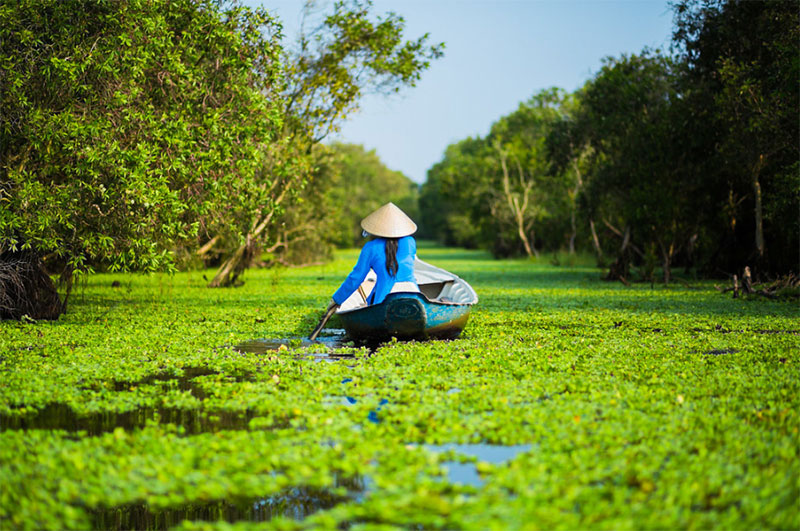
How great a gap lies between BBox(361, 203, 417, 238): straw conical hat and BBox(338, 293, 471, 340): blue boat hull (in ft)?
3.54

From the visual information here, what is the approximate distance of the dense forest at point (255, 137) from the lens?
34.7 ft

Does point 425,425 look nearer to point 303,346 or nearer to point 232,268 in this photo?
point 303,346

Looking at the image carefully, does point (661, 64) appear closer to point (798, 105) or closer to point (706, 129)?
point (706, 129)

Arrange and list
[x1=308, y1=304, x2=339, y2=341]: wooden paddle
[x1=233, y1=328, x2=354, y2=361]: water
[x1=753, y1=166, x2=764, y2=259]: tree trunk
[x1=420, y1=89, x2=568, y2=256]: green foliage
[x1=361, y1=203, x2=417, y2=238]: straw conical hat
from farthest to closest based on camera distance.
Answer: [x1=420, y1=89, x2=568, y2=256]: green foliage
[x1=753, y1=166, x2=764, y2=259]: tree trunk
[x1=308, y1=304, x2=339, y2=341]: wooden paddle
[x1=361, y1=203, x2=417, y2=238]: straw conical hat
[x1=233, y1=328, x2=354, y2=361]: water

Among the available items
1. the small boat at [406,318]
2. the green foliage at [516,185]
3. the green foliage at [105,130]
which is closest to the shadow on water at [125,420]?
the small boat at [406,318]

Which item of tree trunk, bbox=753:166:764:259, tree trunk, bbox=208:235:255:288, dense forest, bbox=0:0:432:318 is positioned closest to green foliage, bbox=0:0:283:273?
dense forest, bbox=0:0:432:318

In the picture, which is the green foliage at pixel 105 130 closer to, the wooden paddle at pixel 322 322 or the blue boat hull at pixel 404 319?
the wooden paddle at pixel 322 322

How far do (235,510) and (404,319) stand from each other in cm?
542

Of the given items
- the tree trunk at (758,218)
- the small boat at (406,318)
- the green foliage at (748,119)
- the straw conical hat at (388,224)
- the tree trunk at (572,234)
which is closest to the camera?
the small boat at (406,318)

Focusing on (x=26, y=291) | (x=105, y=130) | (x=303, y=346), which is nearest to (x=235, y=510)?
(x=303, y=346)

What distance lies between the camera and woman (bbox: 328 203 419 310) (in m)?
10.1

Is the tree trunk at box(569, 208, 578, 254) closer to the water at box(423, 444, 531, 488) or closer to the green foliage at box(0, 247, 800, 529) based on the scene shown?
the green foliage at box(0, 247, 800, 529)

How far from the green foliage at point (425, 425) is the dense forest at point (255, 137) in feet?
6.00

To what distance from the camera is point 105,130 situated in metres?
10.6
